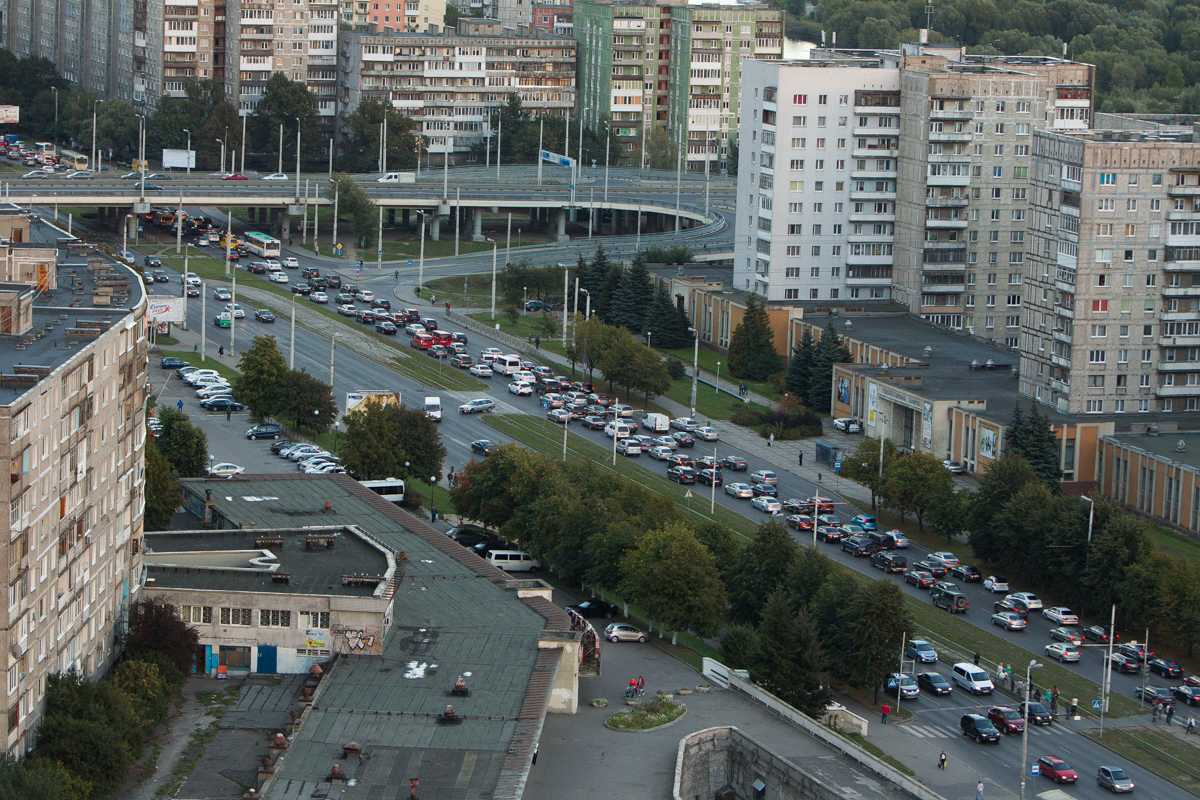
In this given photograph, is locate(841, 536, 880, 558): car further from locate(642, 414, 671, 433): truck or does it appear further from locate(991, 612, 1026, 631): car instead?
locate(642, 414, 671, 433): truck

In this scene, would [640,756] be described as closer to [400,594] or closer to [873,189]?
[400,594]

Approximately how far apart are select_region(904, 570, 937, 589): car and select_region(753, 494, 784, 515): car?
12445 millimetres

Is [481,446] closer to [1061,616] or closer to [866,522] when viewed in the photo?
[866,522]

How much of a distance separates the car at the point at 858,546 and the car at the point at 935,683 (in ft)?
59.9

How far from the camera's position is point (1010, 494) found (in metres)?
106

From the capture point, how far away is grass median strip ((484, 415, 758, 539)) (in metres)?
112

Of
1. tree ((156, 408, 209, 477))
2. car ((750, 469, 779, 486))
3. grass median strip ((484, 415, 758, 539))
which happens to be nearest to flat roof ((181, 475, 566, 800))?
tree ((156, 408, 209, 477))

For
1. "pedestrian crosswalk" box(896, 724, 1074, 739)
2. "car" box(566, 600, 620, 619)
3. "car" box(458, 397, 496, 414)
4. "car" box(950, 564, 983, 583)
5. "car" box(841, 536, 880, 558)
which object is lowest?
"pedestrian crosswalk" box(896, 724, 1074, 739)

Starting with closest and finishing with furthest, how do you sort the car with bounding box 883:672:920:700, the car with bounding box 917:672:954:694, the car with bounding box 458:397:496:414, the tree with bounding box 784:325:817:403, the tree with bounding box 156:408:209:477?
the car with bounding box 883:672:920:700
the car with bounding box 917:672:954:694
the tree with bounding box 156:408:209:477
the car with bounding box 458:397:496:414
the tree with bounding box 784:325:817:403

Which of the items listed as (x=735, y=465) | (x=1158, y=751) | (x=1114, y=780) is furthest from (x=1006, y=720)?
(x=735, y=465)

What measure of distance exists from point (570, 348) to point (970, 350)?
28.9 meters

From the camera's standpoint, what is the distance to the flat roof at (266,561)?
3177 inches

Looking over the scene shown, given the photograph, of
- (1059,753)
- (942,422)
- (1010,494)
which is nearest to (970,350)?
(942,422)

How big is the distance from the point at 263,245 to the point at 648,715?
392ft
